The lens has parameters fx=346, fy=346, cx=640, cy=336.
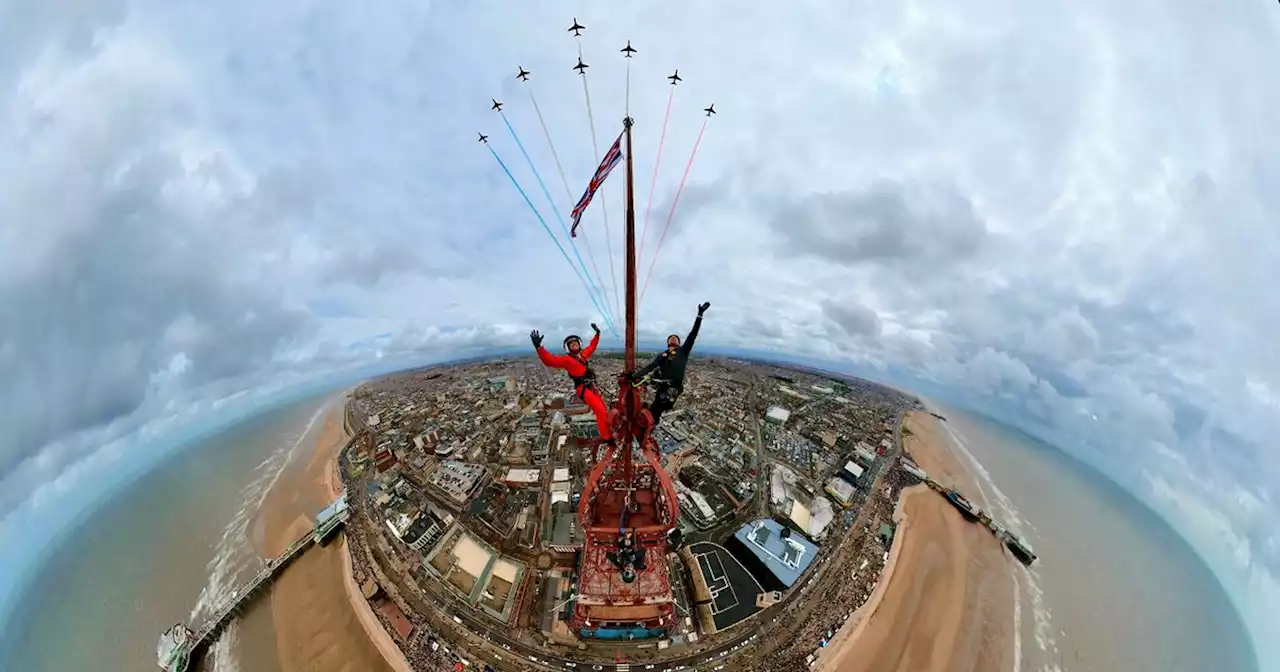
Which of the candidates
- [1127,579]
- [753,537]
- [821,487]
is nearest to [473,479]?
[753,537]

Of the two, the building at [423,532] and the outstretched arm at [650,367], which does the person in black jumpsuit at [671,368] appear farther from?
the building at [423,532]

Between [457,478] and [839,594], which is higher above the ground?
[457,478]

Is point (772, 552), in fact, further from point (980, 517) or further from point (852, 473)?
point (980, 517)

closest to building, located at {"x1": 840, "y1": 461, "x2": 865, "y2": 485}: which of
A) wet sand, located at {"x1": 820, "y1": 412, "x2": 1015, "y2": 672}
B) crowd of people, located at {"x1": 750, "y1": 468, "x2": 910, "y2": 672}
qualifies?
crowd of people, located at {"x1": 750, "y1": 468, "x2": 910, "y2": 672}

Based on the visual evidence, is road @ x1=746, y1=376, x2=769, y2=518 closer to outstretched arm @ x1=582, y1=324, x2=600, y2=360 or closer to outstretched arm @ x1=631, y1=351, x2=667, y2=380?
outstretched arm @ x1=631, y1=351, x2=667, y2=380

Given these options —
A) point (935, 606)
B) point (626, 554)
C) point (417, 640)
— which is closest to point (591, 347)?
point (626, 554)

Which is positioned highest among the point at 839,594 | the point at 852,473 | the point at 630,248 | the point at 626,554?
the point at 630,248
